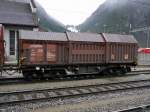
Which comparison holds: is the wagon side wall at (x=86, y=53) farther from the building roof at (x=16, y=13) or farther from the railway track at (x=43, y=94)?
the building roof at (x=16, y=13)

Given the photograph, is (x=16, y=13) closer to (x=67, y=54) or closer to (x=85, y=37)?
(x=85, y=37)

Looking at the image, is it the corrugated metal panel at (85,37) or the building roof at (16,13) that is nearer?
the corrugated metal panel at (85,37)

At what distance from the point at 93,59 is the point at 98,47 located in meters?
1.02

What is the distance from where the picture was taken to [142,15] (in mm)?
125750

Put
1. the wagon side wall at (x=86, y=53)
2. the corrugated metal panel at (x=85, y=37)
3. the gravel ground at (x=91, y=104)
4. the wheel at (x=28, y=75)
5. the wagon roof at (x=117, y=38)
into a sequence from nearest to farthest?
the gravel ground at (x=91, y=104)
the wheel at (x=28, y=75)
the wagon side wall at (x=86, y=53)
the corrugated metal panel at (x=85, y=37)
the wagon roof at (x=117, y=38)

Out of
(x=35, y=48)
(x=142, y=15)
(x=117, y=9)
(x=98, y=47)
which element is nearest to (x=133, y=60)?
(x=98, y=47)

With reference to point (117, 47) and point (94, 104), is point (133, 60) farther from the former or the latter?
point (94, 104)

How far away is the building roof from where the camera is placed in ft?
93.2

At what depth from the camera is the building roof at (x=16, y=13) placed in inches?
1118

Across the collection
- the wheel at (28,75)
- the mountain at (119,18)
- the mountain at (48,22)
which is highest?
the mountain at (119,18)

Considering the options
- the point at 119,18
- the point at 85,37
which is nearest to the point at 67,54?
the point at 85,37

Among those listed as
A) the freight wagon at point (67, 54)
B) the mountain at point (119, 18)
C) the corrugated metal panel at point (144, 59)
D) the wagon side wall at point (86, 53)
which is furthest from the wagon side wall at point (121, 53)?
the mountain at point (119, 18)

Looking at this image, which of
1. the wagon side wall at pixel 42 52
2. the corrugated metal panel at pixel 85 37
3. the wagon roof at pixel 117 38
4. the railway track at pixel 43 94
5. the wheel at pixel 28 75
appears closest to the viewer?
the railway track at pixel 43 94

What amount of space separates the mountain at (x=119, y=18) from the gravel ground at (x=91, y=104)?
105 m
